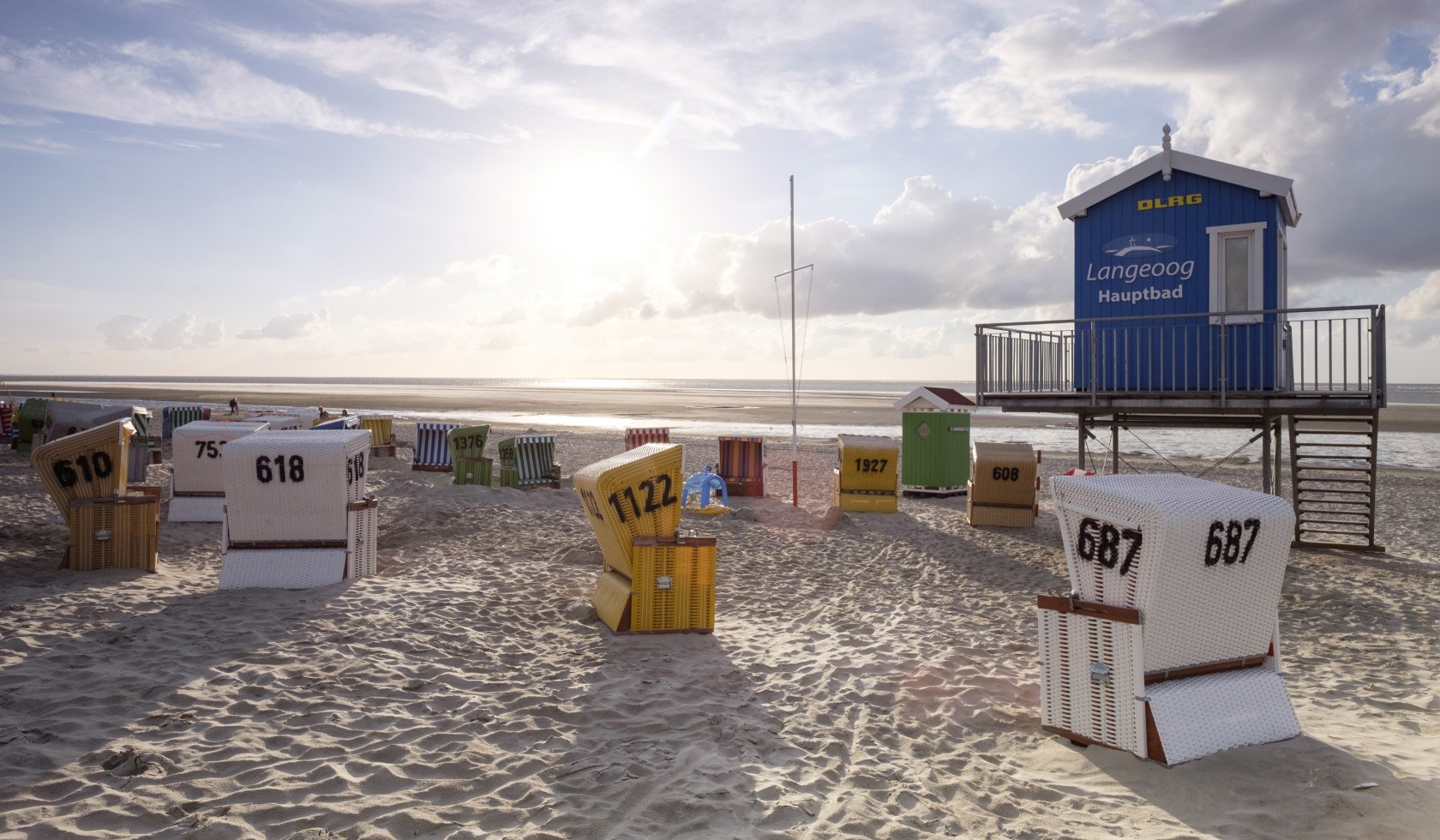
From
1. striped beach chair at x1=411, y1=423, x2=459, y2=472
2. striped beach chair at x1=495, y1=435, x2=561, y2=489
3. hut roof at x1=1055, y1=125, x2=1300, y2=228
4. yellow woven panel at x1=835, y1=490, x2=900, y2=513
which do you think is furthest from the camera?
striped beach chair at x1=411, y1=423, x2=459, y2=472

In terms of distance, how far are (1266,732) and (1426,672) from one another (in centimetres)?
303

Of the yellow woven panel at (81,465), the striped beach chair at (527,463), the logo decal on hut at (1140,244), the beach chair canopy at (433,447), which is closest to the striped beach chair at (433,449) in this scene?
the beach chair canopy at (433,447)

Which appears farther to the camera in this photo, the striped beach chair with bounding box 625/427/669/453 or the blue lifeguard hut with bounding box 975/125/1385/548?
the striped beach chair with bounding box 625/427/669/453

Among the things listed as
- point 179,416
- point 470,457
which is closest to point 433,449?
point 470,457

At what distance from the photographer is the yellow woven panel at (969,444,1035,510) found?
14445 millimetres

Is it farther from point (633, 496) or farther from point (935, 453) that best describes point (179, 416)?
point (633, 496)

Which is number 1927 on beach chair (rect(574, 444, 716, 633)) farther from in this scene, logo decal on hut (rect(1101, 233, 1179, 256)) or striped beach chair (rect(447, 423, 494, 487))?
striped beach chair (rect(447, 423, 494, 487))

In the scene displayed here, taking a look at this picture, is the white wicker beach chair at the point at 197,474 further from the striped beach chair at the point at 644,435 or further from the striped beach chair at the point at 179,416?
the striped beach chair at the point at 179,416

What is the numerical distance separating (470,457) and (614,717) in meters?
13.0

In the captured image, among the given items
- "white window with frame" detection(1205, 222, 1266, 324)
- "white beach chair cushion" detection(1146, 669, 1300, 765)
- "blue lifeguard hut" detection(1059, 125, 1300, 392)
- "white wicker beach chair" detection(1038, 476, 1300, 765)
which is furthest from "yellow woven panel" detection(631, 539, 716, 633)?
"white window with frame" detection(1205, 222, 1266, 324)

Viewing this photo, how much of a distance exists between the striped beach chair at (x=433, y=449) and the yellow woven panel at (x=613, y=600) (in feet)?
38.7

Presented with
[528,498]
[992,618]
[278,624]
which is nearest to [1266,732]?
[992,618]

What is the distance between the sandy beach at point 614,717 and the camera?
4.45m

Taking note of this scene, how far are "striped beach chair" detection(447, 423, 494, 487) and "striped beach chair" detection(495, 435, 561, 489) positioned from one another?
0.42 m
